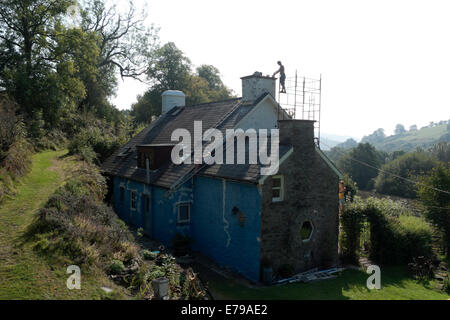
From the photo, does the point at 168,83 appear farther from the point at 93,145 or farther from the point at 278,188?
the point at 278,188

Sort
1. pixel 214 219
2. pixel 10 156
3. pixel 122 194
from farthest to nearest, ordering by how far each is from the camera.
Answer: pixel 122 194
pixel 214 219
pixel 10 156

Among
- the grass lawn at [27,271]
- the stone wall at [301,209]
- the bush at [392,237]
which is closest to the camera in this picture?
the grass lawn at [27,271]

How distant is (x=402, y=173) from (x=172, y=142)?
190 ft

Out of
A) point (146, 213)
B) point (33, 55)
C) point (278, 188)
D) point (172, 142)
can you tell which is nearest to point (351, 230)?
point (278, 188)

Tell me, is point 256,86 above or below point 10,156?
above

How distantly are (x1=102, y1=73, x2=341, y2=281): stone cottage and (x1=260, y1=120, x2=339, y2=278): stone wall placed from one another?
0.14 ft

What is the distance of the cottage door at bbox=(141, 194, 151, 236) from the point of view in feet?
63.0

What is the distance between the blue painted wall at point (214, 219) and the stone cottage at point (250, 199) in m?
0.04

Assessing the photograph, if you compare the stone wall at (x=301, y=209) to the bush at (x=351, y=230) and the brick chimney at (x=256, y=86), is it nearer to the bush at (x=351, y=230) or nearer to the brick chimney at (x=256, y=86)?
the bush at (x=351, y=230)

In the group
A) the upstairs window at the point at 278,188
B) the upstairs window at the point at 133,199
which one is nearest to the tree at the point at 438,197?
the upstairs window at the point at 278,188

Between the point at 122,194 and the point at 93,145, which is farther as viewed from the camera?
the point at 93,145

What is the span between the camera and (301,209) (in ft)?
50.1

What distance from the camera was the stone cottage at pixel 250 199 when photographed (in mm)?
14273

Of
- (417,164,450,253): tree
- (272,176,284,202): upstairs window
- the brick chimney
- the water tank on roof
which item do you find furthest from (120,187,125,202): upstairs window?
(417,164,450,253): tree
